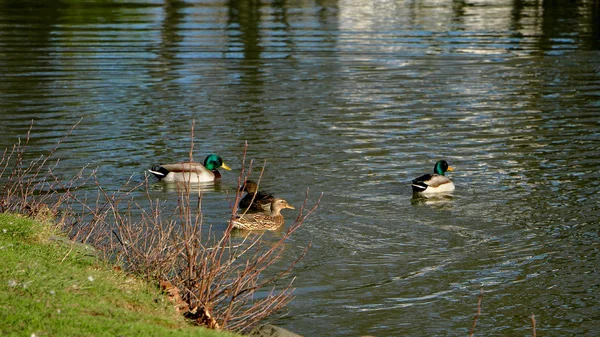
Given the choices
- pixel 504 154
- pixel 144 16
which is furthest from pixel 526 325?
pixel 144 16

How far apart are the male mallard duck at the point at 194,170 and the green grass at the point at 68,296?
22.1 ft

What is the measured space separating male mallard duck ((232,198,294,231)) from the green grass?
475 centimetres

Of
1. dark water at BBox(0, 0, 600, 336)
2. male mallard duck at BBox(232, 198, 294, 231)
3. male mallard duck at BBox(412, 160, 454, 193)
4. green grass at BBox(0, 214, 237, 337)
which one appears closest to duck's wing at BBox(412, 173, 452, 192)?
male mallard duck at BBox(412, 160, 454, 193)

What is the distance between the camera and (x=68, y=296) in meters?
8.45

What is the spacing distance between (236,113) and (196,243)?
13947mm

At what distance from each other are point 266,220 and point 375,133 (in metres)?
6.72

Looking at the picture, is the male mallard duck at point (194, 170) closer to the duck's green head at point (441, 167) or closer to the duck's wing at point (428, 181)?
the duck's wing at point (428, 181)

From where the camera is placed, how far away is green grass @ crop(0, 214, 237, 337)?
7.76 metres

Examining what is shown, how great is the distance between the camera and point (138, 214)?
15297mm

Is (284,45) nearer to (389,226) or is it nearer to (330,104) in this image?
(330,104)

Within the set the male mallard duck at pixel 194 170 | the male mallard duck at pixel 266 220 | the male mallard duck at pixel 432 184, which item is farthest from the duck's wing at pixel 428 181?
the male mallard duck at pixel 194 170

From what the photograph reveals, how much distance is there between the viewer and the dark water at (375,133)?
40.2 ft

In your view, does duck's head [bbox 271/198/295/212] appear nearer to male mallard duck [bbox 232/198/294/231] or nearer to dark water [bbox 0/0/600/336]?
male mallard duck [bbox 232/198/294/231]

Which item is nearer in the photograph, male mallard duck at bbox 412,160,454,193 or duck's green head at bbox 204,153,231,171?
male mallard duck at bbox 412,160,454,193
